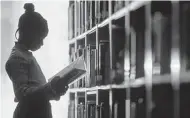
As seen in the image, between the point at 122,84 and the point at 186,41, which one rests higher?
the point at 186,41

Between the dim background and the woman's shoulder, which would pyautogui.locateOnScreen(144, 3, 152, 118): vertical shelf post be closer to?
Answer: the woman's shoulder

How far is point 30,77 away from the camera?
83.0 inches

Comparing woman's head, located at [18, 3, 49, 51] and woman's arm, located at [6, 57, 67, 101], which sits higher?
woman's head, located at [18, 3, 49, 51]

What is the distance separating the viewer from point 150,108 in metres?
1.62

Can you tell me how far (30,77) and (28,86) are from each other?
0.08 meters

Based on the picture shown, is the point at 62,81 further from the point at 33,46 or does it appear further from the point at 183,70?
the point at 183,70

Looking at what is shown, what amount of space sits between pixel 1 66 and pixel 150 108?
2.08 meters

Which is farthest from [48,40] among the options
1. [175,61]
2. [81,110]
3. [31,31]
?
[175,61]

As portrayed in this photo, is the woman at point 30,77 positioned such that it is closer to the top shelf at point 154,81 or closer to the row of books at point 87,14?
the top shelf at point 154,81

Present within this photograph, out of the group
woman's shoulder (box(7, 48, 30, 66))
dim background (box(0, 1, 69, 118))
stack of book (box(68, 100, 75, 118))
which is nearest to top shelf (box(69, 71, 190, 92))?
woman's shoulder (box(7, 48, 30, 66))

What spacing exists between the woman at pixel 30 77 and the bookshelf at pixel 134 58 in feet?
1.27

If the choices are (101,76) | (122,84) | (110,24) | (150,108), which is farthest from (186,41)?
(101,76)

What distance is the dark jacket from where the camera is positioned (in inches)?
79.7

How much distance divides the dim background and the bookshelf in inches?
15.6
